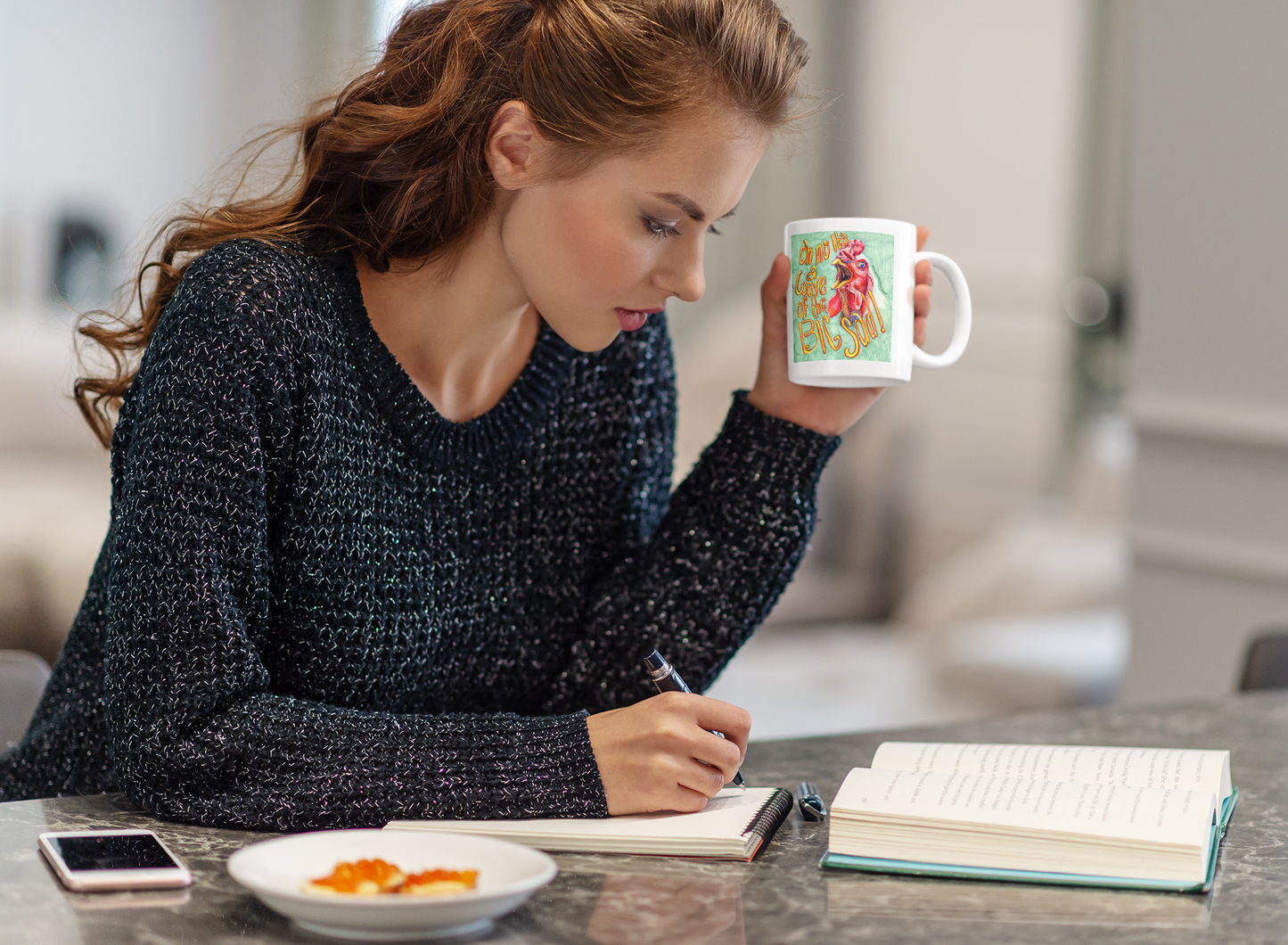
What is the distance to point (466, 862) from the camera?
2.49 ft

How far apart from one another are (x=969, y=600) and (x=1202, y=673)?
175 cm

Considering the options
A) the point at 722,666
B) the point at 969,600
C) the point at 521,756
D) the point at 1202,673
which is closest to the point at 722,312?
the point at 969,600

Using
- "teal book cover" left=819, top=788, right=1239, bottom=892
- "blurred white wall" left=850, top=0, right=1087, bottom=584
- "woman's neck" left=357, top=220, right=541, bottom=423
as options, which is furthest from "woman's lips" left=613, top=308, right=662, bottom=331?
"blurred white wall" left=850, top=0, right=1087, bottom=584

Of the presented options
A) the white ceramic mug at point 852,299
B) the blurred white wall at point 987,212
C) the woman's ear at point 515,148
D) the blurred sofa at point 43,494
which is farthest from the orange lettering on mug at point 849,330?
the blurred white wall at point 987,212

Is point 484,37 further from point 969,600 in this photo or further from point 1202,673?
point 969,600

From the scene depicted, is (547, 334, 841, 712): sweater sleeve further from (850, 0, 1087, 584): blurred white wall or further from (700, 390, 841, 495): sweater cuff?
(850, 0, 1087, 584): blurred white wall

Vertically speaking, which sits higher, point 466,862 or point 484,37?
point 484,37

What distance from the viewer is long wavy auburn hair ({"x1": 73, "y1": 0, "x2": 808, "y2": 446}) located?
1.04 meters

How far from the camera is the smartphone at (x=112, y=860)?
2.58 ft

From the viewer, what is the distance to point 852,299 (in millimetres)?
1041

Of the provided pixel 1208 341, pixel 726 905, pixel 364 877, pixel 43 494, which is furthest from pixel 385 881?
pixel 43 494

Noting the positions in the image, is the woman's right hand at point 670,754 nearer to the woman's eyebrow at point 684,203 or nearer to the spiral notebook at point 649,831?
the spiral notebook at point 649,831

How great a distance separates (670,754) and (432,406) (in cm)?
39

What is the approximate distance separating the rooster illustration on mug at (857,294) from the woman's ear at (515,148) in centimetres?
25
